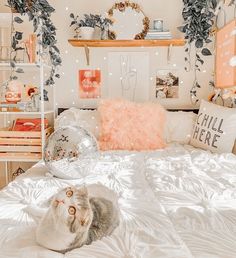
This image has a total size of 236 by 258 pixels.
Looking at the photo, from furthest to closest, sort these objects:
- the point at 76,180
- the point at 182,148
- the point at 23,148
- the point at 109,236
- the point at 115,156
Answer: the point at 23,148
the point at 182,148
the point at 115,156
the point at 76,180
the point at 109,236

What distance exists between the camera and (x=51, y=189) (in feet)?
4.66

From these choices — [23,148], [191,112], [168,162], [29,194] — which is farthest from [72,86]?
[29,194]

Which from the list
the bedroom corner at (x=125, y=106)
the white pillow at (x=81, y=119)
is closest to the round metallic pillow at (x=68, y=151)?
the bedroom corner at (x=125, y=106)

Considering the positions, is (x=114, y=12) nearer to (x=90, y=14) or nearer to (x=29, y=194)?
(x=90, y=14)

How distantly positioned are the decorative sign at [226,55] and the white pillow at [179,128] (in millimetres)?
493

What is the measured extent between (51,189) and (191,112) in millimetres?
1824

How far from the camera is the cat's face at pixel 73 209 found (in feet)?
2.72

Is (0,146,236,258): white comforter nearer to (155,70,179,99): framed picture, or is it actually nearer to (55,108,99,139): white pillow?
(55,108,99,139): white pillow

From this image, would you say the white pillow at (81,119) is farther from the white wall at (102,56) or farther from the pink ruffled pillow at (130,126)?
the white wall at (102,56)

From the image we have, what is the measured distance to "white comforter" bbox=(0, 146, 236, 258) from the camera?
84 centimetres

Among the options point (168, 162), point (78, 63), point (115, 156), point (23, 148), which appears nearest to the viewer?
point (168, 162)

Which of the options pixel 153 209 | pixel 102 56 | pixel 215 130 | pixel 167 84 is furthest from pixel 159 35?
pixel 153 209

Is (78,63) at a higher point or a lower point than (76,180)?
higher

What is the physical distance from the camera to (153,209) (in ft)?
3.76
